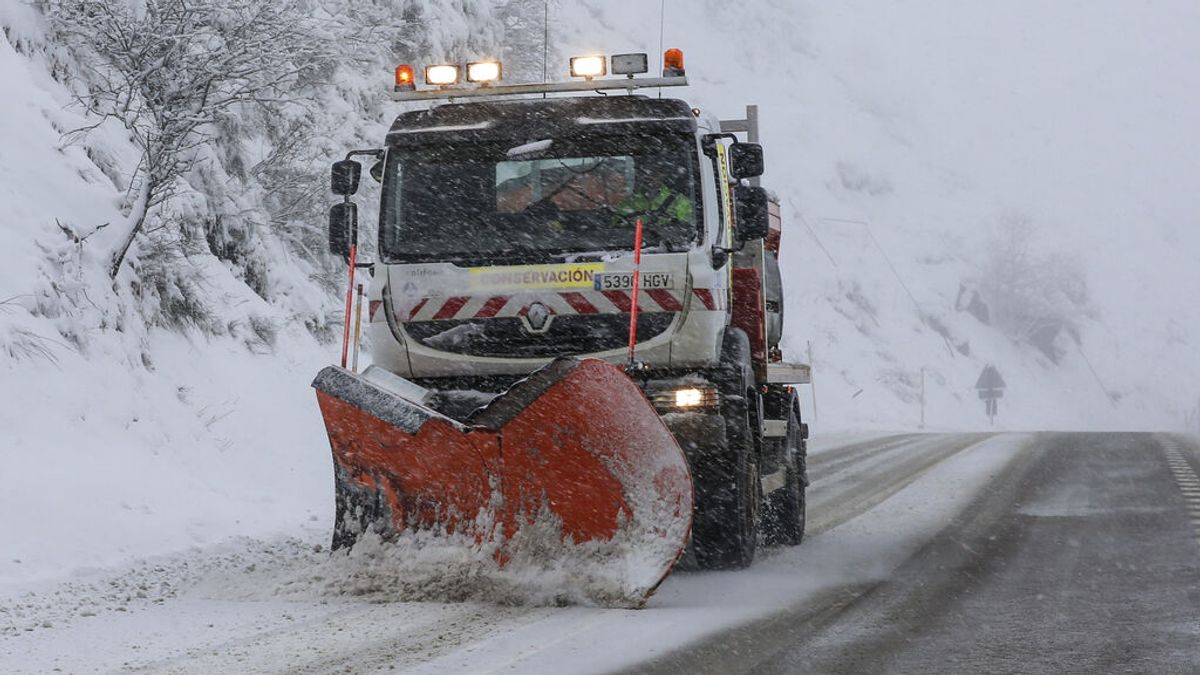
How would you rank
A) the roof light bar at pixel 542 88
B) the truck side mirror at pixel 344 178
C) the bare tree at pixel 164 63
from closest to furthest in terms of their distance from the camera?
the truck side mirror at pixel 344 178, the roof light bar at pixel 542 88, the bare tree at pixel 164 63

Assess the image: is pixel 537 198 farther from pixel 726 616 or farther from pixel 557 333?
pixel 726 616

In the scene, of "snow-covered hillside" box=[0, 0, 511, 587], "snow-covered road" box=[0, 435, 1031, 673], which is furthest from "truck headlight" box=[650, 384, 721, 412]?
"snow-covered hillside" box=[0, 0, 511, 587]

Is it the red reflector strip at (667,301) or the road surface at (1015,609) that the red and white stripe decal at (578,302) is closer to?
the red reflector strip at (667,301)

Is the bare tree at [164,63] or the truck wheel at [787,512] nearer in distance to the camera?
the truck wheel at [787,512]

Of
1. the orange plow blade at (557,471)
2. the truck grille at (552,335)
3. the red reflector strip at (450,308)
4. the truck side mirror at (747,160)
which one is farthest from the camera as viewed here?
the truck side mirror at (747,160)

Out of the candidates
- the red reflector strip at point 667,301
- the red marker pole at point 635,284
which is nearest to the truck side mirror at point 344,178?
the red marker pole at point 635,284

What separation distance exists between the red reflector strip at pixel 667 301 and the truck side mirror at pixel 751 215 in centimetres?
85

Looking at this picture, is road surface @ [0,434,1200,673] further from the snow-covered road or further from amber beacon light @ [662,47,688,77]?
amber beacon light @ [662,47,688,77]

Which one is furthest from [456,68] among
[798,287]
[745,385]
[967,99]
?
[967,99]

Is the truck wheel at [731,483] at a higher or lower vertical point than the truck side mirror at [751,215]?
lower

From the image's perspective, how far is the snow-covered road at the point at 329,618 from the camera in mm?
5078

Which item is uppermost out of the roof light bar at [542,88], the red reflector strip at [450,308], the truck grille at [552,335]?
the roof light bar at [542,88]

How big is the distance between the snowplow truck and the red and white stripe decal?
0.03 feet

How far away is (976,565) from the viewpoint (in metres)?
7.80
